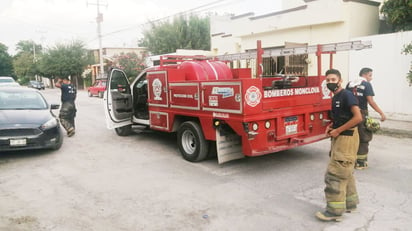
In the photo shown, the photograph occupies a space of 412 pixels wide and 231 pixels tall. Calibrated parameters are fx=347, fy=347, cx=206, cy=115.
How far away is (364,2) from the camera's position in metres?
13.2

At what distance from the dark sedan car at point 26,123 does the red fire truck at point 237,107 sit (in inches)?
84.2

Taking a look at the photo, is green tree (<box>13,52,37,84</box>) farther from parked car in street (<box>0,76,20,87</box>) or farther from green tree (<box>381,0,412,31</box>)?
green tree (<box>381,0,412,31</box>)

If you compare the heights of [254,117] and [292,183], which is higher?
[254,117]

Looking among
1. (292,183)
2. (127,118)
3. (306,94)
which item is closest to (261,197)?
(292,183)

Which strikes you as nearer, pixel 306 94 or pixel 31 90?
pixel 306 94

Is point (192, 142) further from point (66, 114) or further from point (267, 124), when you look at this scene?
point (66, 114)

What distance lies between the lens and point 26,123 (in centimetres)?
700

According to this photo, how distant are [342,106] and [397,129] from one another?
21.6 feet

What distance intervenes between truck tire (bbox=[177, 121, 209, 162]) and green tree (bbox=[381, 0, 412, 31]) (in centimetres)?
903

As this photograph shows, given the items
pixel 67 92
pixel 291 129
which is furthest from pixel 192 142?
pixel 67 92

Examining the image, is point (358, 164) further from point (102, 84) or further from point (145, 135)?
point (102, 84)

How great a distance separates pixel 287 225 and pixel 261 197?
34.8 inches

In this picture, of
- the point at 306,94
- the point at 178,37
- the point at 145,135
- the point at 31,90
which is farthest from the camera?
the point at 178,37

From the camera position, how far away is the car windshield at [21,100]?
7.93 m
